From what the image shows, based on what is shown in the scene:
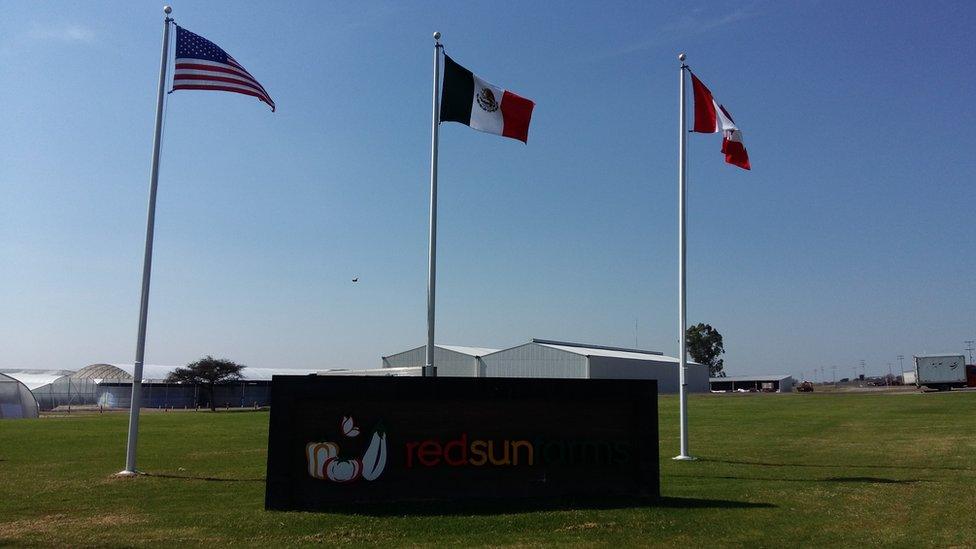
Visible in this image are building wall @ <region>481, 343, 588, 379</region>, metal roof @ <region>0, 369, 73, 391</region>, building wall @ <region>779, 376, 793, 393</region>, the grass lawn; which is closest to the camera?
the grass lawn

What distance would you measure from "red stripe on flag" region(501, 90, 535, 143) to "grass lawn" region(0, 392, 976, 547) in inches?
300

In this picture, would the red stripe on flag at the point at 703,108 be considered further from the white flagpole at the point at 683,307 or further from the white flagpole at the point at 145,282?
the white flagpole at the point at 145,282

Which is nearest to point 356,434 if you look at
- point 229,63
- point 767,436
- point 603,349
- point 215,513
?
point 215,513

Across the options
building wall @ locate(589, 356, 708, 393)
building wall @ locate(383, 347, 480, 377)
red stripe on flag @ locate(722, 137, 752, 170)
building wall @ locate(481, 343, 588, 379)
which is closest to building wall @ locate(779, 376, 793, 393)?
building wall @ locate(589, 356, 708, 393)

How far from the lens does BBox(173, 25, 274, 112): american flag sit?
54.1 ft

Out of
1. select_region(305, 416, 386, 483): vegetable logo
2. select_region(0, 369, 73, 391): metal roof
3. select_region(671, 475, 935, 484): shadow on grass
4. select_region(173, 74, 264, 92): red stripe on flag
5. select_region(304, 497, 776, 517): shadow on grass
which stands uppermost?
select_region(173, 74, 264, 92): red stripe on flag

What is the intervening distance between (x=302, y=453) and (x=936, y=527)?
857 centimetres

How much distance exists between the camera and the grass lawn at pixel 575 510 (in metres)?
9.72

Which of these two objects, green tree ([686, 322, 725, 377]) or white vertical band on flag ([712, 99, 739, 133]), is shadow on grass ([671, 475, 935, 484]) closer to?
white vertical band on flag ([712, 99, 739, 133])

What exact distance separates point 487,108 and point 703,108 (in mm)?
5739

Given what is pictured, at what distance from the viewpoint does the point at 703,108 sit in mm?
19031

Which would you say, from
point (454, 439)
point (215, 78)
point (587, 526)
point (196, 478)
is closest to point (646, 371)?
point (196, 478)

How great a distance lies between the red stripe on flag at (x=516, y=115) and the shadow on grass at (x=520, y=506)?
8.06m

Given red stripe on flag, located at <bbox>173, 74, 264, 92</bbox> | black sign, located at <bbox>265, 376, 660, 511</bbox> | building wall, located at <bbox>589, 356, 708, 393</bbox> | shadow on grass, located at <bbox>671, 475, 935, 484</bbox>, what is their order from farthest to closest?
building wall, located at <bbox>589, 356, 708, 393</bbox>, red stripe on flag, located at <bbox>173, 74, 264, 92</bbox>, shadow on grass, located at <bbox>671, 475, 935, 484</bbox>, black sign, located at <bbox>265, 376, 660, 511</bbox>
